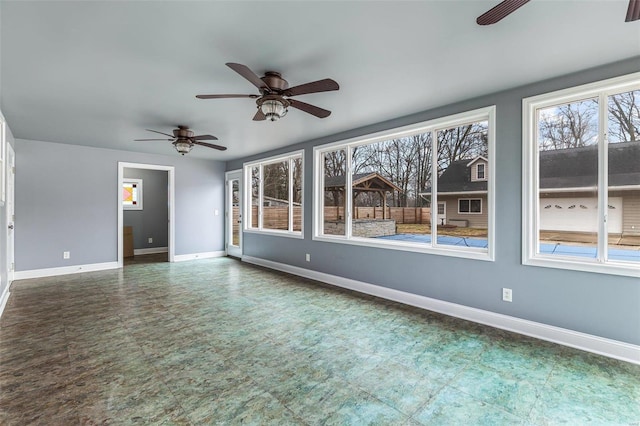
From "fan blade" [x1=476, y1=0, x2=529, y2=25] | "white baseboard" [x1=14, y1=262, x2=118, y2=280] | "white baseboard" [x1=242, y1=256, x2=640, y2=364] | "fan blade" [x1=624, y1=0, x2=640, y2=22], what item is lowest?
"white baseboard" [x1=242, y1=256, x2=640, y2=364]

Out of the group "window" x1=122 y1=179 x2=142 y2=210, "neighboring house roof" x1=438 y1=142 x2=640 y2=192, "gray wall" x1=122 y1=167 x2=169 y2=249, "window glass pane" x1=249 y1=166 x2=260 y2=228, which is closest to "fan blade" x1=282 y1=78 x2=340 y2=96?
"neighboring house roof" x1=438 y1=142 x2=640 y2=192

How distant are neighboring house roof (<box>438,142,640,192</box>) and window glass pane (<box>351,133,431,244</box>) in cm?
80

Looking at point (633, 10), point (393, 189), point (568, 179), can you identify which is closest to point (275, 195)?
point (393, 189)

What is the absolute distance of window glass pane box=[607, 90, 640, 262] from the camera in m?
2.50

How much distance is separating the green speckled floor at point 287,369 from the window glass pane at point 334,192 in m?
1.56

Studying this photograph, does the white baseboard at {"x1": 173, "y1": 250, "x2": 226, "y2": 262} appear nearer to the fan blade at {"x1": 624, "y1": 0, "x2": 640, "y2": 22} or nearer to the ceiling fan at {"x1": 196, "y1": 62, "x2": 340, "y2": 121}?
the ceiling fan at {"x1": 196, "y1": 62, "x2": 340, "y2": 121}

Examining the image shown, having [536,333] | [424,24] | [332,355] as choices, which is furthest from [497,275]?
Answer: [424,24]

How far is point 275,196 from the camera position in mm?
6262

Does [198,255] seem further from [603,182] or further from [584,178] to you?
[603,182]

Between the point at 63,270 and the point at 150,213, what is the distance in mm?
2779

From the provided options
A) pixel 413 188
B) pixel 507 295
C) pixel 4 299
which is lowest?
pixel 4 299

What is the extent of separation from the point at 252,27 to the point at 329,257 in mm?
3562

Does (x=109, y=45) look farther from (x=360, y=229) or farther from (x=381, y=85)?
(x=360, y=229)

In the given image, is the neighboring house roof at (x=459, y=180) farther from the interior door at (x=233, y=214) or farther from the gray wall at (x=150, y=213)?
the gray wall at (x=150, y=213)
